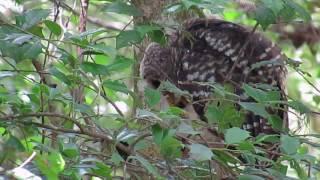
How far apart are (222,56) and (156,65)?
0.36 metres

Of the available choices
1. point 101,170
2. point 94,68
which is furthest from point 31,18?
point 101,170

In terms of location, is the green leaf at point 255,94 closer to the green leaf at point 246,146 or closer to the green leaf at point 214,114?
the green leaf at point 214,114

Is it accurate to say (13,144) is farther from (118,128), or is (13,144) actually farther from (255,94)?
(255,94)

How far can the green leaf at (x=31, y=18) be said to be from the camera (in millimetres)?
1961

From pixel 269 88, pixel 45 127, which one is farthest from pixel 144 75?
pixel 45 127

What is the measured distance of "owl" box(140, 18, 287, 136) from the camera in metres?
3.38

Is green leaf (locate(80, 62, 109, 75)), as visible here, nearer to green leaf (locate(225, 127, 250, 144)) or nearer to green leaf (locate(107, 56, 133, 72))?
green leaf (locate(107, 56, 133, 72))

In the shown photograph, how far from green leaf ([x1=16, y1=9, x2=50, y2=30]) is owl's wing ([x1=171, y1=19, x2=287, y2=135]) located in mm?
1449

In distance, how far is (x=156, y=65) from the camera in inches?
135

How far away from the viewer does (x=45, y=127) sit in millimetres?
1970

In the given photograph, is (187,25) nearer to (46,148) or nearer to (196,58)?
(196,58)

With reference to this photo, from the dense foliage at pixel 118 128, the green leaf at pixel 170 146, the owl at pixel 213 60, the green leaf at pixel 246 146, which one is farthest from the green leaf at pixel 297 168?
the owl at pixel 213 60

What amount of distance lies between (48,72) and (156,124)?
35 cm

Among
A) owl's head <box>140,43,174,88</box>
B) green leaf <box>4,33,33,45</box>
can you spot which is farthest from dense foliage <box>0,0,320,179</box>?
owl's head <box>140,43,174,88</box>
